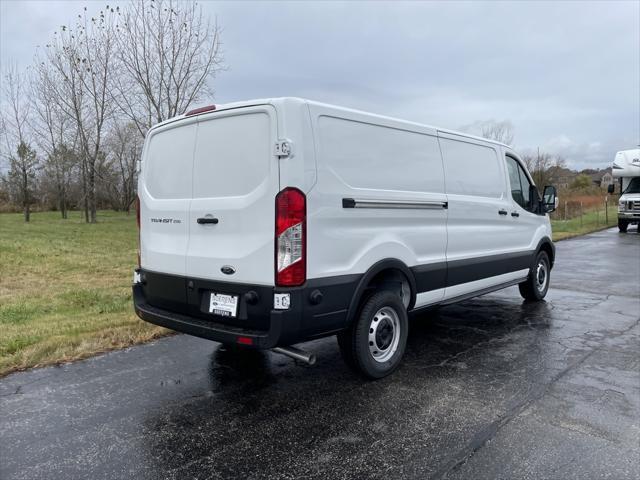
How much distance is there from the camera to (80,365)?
4.49 metres

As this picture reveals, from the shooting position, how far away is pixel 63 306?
22.6 ft

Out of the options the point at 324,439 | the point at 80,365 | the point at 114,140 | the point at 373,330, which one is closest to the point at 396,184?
the point at 373,330

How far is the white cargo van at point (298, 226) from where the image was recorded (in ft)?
11.2

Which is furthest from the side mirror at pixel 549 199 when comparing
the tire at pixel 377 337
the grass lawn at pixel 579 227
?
the grass lawn at pixel 579 227

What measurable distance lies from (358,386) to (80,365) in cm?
260

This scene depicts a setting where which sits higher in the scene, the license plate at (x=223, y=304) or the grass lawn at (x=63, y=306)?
the license plate at (x=223, y=304)

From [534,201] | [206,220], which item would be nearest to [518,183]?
[534,201]

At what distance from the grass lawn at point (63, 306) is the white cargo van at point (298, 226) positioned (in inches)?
42.6

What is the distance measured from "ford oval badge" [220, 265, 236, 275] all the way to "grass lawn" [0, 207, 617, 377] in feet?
6.88

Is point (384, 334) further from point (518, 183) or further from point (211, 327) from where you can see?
point (518, 183)

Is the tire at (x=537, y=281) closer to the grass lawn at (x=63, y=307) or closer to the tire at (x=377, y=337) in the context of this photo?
the tire at (x=377, y=337)

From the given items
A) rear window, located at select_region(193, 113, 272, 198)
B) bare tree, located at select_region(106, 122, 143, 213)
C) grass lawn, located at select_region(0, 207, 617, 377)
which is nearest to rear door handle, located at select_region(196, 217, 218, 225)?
rear window, located at select_region(193, 113, 272, 198)

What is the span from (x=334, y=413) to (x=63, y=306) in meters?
5.07

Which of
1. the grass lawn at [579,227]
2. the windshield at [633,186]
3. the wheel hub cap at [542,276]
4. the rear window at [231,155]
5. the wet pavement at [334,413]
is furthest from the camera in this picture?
the windshield at [633,186]
